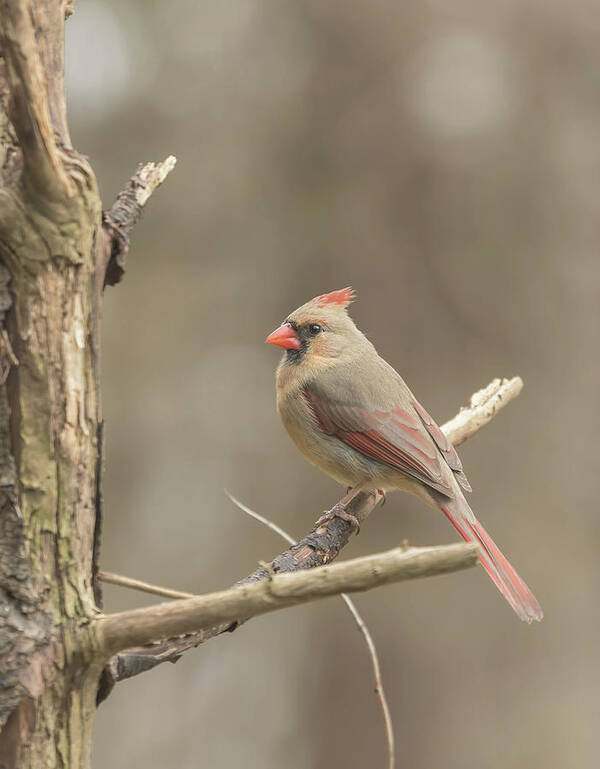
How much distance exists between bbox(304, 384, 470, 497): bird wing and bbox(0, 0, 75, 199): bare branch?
7.46 feet

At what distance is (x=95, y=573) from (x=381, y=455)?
6.75 ft

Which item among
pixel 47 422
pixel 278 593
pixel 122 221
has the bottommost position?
pixel 278 593

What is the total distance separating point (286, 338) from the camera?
13.0 feet

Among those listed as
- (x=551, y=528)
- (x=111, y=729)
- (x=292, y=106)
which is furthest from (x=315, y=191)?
(x=111, y=729)

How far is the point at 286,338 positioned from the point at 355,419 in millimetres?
457

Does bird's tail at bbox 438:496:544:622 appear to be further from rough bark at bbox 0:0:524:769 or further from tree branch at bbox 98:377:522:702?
rough bark at bbox 0:0:524:769

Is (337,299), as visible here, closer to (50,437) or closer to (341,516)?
(341,516)

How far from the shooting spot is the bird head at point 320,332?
155 inches

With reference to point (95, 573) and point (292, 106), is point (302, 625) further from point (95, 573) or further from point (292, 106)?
point (95, 573)

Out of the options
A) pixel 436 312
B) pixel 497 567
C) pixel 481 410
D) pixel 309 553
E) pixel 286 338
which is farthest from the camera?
pixel 436 312

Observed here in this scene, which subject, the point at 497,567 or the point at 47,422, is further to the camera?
the point at 497,567

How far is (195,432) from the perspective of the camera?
7.29 meters

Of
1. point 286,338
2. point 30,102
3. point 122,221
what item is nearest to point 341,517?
point 286,338

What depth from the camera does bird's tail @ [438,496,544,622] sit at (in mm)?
3018
